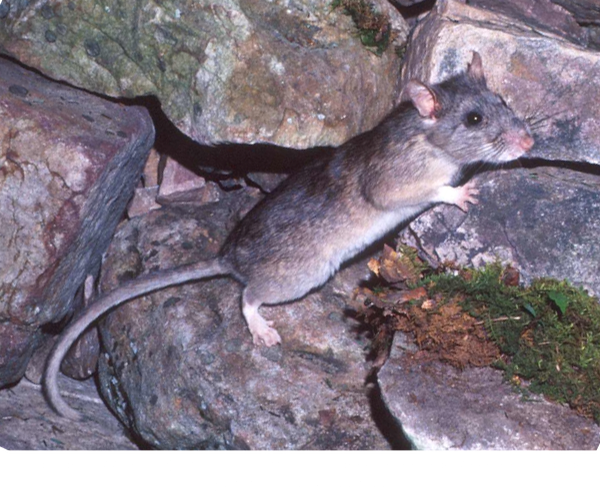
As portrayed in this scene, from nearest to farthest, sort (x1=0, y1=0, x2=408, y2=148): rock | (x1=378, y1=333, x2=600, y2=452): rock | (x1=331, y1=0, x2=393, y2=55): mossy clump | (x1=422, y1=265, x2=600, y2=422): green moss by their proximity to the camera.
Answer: (x1=378, y1=333, x2=600, y2=452): rock, (x1=422, y1=265, x2=600, y2=422): green moss, (x1=0, y1=0, x2=408, y2=148): rock, (x1=331, y1=0, x2=393, y2=55): mossy clump

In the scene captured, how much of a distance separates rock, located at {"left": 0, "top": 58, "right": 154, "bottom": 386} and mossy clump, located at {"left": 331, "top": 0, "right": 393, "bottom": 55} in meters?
2.20

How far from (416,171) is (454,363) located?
1.65 metres

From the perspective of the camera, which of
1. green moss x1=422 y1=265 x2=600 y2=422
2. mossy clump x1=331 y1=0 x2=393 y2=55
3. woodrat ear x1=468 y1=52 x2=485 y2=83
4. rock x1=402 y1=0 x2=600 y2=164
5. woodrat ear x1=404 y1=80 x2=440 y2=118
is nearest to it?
green moss x1=422 y1=265 x2=600 y2=422

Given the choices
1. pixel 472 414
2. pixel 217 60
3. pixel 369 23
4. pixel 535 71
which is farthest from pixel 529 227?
pixel 217 60

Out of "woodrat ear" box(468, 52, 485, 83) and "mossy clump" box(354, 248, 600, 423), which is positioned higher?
"woodrat ear" box(468, 52, 485, 83)

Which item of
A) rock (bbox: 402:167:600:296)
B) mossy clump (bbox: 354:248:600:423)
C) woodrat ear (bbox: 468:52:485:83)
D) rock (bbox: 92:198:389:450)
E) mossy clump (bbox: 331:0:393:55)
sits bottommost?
rock (bbox: 92:198:389:450)

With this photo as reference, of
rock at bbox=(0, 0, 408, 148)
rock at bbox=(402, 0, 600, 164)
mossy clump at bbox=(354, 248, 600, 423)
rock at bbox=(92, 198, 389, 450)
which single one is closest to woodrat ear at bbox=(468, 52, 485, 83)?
rock at bbox=(402, 0, 600, 164)

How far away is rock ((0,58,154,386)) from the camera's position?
586 centimetres

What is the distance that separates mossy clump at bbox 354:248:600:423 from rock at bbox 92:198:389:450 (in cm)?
88

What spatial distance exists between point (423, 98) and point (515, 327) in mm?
1865

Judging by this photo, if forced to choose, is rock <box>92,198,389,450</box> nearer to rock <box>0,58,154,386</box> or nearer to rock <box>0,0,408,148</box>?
rock <box>0,58,154,386</box>

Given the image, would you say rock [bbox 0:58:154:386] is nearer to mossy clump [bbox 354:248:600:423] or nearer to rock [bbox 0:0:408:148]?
rock [bbox 0:0:408:148]

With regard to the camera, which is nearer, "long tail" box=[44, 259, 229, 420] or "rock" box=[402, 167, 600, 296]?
"rock" box=[402, 167, 600, 296]

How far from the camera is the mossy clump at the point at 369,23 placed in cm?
649
